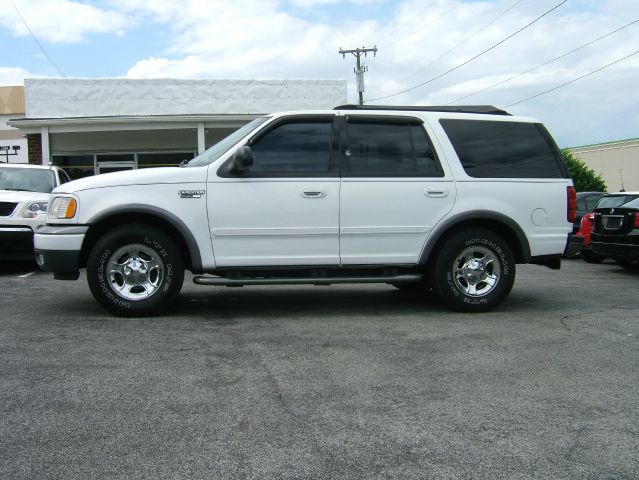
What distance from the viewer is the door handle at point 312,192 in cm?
626

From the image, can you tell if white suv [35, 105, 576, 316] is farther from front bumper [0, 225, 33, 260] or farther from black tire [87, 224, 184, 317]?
front bumper [0, 225, 33, 260]

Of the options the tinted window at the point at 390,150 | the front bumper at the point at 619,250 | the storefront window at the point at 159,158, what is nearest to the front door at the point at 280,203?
the tinted window at the point at 390,150

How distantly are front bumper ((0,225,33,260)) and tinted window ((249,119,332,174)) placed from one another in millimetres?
4984

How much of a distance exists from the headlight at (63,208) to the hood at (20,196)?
157 inches

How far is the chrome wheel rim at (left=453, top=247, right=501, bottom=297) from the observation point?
263 inches

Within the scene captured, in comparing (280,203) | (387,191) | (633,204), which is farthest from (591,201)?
(280,203)

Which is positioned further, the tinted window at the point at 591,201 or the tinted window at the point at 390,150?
the tinted window at the point at 591,201

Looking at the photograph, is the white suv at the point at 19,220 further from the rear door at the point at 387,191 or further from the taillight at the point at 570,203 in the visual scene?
the taillight at the point at 570,203

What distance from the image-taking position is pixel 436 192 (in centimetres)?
652

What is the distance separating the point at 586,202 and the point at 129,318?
12.0 metres

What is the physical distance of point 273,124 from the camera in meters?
6.37

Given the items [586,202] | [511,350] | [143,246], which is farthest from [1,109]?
[511,350]

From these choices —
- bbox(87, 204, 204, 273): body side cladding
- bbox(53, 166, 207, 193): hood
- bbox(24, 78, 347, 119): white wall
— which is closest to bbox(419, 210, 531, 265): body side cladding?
bbox(87, 204, 204, 273): body side cladding

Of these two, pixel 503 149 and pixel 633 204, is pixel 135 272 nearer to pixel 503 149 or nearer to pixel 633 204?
pixel 503 149
